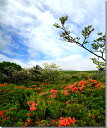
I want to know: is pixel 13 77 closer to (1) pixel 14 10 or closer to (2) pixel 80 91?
(1) pixel 14 10

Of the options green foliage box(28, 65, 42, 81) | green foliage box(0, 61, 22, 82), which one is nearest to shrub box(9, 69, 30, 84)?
green foliage box(0, 61, 22, 82)

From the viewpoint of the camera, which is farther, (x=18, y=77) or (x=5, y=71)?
(x=5, y=71)

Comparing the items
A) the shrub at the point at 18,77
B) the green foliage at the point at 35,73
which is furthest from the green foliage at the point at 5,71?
the green foliage at the point at 35,73

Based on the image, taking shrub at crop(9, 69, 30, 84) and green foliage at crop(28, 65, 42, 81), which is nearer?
shrub at crop(9, 69, 30, 84)

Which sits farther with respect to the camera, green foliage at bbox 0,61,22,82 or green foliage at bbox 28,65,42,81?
green foliage at bbox 28,65,42,81

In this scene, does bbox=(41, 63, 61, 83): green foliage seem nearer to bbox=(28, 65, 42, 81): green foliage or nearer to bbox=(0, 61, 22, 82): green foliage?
bbox=(28, 65, 42, 81): green foliage

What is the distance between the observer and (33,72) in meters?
9.52

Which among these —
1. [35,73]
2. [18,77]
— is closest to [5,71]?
[18,77]

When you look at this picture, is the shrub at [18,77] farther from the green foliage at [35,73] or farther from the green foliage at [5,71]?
the green foliage at [35,73]

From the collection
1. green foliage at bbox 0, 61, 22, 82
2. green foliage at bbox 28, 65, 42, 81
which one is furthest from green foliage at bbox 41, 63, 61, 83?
green foliage at bbox 0, 61, 22, 82

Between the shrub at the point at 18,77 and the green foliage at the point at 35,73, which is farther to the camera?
the green foliage at the point at 35,73

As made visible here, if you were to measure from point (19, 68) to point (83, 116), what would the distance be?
26.5ft

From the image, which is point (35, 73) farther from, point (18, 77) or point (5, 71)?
point (5, 71)

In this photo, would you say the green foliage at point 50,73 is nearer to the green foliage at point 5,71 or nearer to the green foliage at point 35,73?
the green foliage at point 35,73
